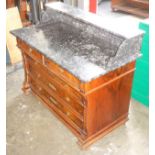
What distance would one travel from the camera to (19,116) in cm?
263

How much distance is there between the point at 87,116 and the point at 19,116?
3.09ft

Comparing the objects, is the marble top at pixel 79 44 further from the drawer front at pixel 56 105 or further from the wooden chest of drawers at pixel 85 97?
the drawer front at pixel 56 105

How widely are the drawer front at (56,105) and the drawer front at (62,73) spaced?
384mm

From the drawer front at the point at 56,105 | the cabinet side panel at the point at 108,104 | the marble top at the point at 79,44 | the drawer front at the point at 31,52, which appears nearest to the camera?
the marble top at the point at 79,44

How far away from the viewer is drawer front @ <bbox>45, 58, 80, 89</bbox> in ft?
6.30

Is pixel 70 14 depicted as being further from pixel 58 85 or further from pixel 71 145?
pixel 71 145

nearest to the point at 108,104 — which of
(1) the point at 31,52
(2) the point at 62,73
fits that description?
(2) the point at 62,73

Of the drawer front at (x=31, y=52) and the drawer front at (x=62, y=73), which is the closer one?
the drawer front at (x=62, y=73)

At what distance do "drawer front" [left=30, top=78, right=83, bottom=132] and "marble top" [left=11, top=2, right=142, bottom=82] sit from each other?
0.54m

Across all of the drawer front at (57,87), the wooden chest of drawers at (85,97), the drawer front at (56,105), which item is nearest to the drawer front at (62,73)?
the wooden chest of drawers at (85,97)

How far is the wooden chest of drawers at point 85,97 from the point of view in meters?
1.97

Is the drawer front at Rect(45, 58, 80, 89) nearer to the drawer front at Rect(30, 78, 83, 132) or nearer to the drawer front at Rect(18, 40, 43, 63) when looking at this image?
the drawer front at Rect(18, 40, 43, 63)

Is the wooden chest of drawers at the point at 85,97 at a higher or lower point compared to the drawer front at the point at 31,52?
lower
